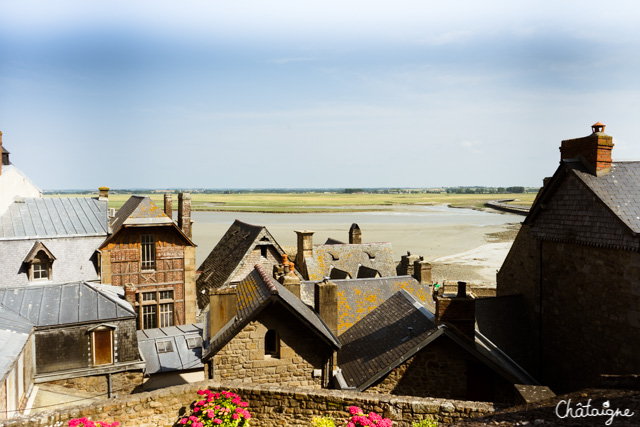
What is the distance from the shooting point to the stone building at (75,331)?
14664 mm

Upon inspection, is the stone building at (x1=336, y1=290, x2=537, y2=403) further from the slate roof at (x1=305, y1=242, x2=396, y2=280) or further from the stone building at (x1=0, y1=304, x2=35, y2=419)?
the slate roof at (x1=305, y1=242, x2=396, y2=280)

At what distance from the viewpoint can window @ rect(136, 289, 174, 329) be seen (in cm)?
2322

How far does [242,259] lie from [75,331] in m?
10.6

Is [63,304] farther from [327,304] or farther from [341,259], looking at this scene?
[341,259]

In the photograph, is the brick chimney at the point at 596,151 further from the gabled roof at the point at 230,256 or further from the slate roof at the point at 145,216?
the slate roof at the point at 145,216

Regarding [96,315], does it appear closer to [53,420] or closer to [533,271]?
[53,420]

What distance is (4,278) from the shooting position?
19.9 metres

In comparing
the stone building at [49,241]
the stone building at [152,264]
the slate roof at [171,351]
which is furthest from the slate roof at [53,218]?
the slate roof at [171,351]

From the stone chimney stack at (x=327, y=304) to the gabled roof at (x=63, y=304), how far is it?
7.08m

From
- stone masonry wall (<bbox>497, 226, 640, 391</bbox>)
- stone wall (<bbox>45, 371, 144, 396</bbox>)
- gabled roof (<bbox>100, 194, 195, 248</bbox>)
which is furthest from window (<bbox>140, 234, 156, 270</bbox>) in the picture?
stone masonry wall (<bbox>497, 226, 640, 391</bbox>)

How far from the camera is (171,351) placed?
18.8 meters

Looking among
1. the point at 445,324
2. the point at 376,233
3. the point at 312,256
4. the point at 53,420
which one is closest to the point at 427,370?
the point at 445,324

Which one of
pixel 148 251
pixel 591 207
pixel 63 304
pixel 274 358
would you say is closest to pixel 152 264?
pixel 148 251

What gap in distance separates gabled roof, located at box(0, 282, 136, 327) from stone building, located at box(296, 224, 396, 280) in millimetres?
11632
